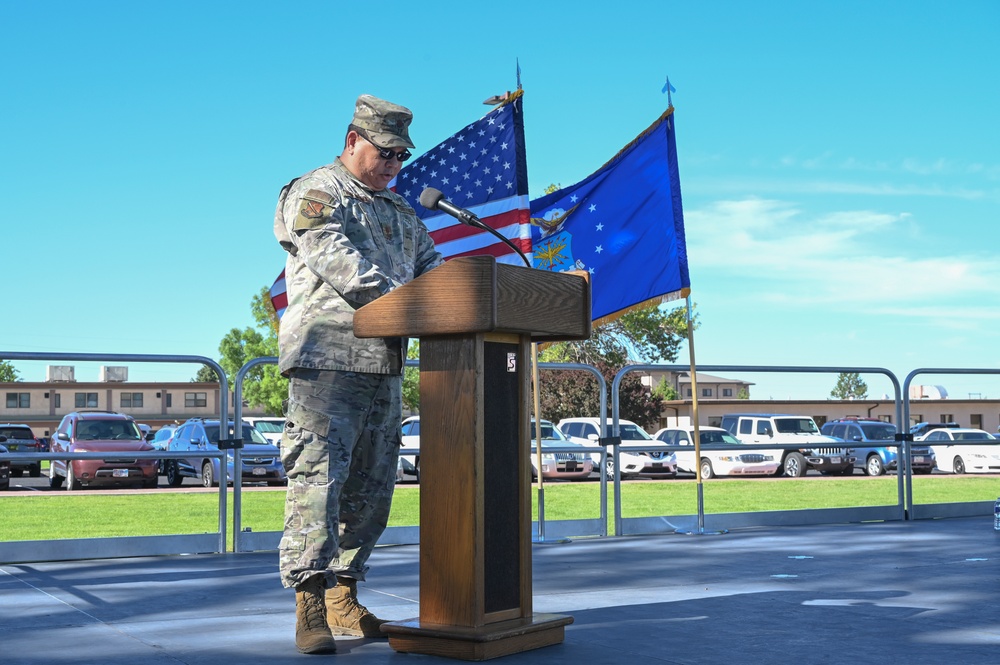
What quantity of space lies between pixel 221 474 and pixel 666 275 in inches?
169

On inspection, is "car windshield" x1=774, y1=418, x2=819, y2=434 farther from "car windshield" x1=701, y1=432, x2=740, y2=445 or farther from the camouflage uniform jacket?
the camouflage uniform jacket

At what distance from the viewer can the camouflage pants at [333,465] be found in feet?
13.7

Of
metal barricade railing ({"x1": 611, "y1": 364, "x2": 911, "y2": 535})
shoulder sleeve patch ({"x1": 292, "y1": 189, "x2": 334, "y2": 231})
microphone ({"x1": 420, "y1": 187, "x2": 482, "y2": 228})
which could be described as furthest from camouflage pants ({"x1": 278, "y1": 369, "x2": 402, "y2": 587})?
metal barricade railing ({"x1": 611, "y1": 364, "x2": 911, "y2": 535})

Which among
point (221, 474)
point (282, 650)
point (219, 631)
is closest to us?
point (282, 650)

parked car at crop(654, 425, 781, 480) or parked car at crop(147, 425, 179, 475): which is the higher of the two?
parked car at crop(147, 425, 179, 475)

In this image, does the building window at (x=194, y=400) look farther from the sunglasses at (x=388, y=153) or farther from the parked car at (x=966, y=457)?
the parked car at (x=966, y=457)

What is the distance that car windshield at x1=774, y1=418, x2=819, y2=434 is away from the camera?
33562 millimetres

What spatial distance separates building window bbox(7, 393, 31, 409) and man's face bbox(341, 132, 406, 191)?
486 centimetres

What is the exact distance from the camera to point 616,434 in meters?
9.35

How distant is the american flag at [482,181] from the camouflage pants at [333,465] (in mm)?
4869

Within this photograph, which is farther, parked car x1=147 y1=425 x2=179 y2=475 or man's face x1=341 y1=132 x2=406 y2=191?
parked car x1=147 y1=425 x2=179 y2=475

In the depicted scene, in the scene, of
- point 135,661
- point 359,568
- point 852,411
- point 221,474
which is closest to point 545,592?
point 359,568

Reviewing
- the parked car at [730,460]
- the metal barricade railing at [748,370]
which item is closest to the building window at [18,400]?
the metal barricade railing at [748,370]

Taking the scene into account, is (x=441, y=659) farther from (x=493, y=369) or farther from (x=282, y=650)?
(x=493, y=369)
